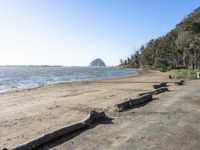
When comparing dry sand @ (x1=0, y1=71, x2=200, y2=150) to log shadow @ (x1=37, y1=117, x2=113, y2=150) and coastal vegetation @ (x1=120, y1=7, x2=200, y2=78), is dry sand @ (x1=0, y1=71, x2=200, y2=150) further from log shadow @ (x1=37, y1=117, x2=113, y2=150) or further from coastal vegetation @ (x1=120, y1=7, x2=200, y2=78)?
coastal vegetation @ (x1=120, y1=7, x2=200, y2=78)

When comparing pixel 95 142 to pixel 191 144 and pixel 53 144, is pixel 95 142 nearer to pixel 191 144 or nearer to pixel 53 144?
pixel 53 144

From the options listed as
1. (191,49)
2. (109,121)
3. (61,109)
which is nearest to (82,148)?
(109,121)

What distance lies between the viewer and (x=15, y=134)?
42.4 ft

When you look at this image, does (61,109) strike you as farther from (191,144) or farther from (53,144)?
(191,144)

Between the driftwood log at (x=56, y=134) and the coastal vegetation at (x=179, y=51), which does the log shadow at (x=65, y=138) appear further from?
the coastal vegetation at (x=179, y=51)

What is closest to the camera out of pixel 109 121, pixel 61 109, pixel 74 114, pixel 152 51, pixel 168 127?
pixel 168 127

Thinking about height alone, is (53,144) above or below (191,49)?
below

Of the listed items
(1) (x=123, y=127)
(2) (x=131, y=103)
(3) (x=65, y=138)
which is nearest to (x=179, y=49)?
(2) (x=131, y=103)

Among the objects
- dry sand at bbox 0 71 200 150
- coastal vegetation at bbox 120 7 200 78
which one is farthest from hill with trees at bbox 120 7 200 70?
dry sand at bbox 0 71 200 150

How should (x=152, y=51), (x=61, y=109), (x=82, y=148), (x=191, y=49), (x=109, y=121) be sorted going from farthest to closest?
1. (x=152, y=51)
2. (x=191, y=49)
3. (x=61, y=109)
4. (x=109, y=121)
5. (x=82, y=148)

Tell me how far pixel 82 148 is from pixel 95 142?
2.38 feet

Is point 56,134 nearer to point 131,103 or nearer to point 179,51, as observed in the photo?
point 131,103

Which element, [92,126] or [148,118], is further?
[148,118]

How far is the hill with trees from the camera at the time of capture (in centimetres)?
8044
